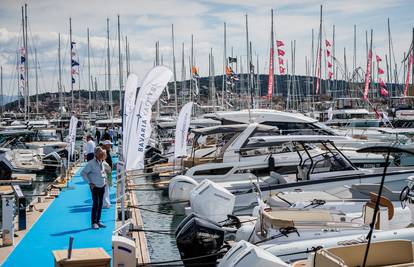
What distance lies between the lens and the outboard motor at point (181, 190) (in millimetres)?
15125

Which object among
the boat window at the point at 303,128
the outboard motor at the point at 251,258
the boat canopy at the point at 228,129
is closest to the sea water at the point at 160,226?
the boat canopy at the point at 228,129

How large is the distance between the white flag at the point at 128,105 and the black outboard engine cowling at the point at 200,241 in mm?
1942

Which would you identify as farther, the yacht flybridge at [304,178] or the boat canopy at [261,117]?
the boat canopy at [261,117]

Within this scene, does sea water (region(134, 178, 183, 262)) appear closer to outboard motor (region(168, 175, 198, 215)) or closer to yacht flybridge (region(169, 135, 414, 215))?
outboard motor (region(168, 175, 198, 215))

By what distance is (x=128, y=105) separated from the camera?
10203 millimetres

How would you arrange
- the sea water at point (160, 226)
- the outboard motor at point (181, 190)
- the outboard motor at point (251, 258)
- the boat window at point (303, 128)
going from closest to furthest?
the outboard motor at point (251, 258), the sea water at point (160, 226), the outboard motor at point (181, 190), the boat window at point (303, 128)

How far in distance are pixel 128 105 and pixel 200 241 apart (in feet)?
9.23

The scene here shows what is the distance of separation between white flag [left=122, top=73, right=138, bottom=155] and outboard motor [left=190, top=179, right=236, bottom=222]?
7.06 feet

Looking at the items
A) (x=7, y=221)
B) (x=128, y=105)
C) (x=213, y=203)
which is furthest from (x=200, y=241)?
(x=7, y=221)

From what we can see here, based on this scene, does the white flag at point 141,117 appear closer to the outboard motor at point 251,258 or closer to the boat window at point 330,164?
the outboard motor at point 251,258

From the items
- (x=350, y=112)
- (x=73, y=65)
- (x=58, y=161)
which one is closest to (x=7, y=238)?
(x=58, y=161)

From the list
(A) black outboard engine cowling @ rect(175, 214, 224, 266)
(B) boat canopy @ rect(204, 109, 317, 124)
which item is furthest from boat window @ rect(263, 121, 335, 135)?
(A) black outboard engine cowling @ rect(175, 214, 224, 266)

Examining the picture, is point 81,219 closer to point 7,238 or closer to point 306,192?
point 7,238

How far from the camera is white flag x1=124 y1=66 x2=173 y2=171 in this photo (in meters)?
9.95
